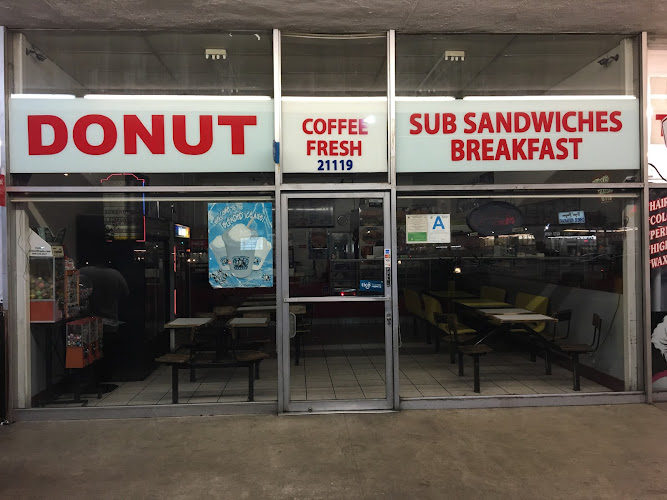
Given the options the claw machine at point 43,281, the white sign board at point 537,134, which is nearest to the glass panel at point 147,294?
the claw machine at point 43,281

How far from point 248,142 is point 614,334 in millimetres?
4696

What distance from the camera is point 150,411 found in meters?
4.73

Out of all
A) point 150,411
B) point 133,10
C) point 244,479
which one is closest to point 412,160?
point 133,10

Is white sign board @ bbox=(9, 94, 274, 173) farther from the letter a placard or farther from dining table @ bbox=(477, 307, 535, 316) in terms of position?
dining table @ bbox=(477, 307, 535, 316)

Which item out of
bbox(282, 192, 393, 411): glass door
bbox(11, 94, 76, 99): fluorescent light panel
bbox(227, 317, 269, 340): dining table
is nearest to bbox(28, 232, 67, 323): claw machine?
bbox(11, 94, 76, 99): fluorescent light panel

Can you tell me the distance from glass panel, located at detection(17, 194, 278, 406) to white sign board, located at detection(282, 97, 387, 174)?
637mm

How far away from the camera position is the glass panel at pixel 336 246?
4.80m

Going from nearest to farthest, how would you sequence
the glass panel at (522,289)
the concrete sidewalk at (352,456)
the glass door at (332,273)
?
the concrete sidewalk at (352,456)
the glass door at (332,273)
the glass panel at (522,289)

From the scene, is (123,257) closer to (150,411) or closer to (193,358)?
(193,358)

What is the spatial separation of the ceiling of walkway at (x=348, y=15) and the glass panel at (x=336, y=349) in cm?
288

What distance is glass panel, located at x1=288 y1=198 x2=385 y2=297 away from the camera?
4.80 meters

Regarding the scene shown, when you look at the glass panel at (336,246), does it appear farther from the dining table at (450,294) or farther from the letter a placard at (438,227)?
the dining table at (450,294)

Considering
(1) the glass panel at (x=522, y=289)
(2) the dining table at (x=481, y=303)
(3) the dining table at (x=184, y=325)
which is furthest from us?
(2) the dining table at (x=481, y=303)

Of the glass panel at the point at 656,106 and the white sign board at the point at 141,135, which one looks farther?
the glass panel at the point at 656,106
